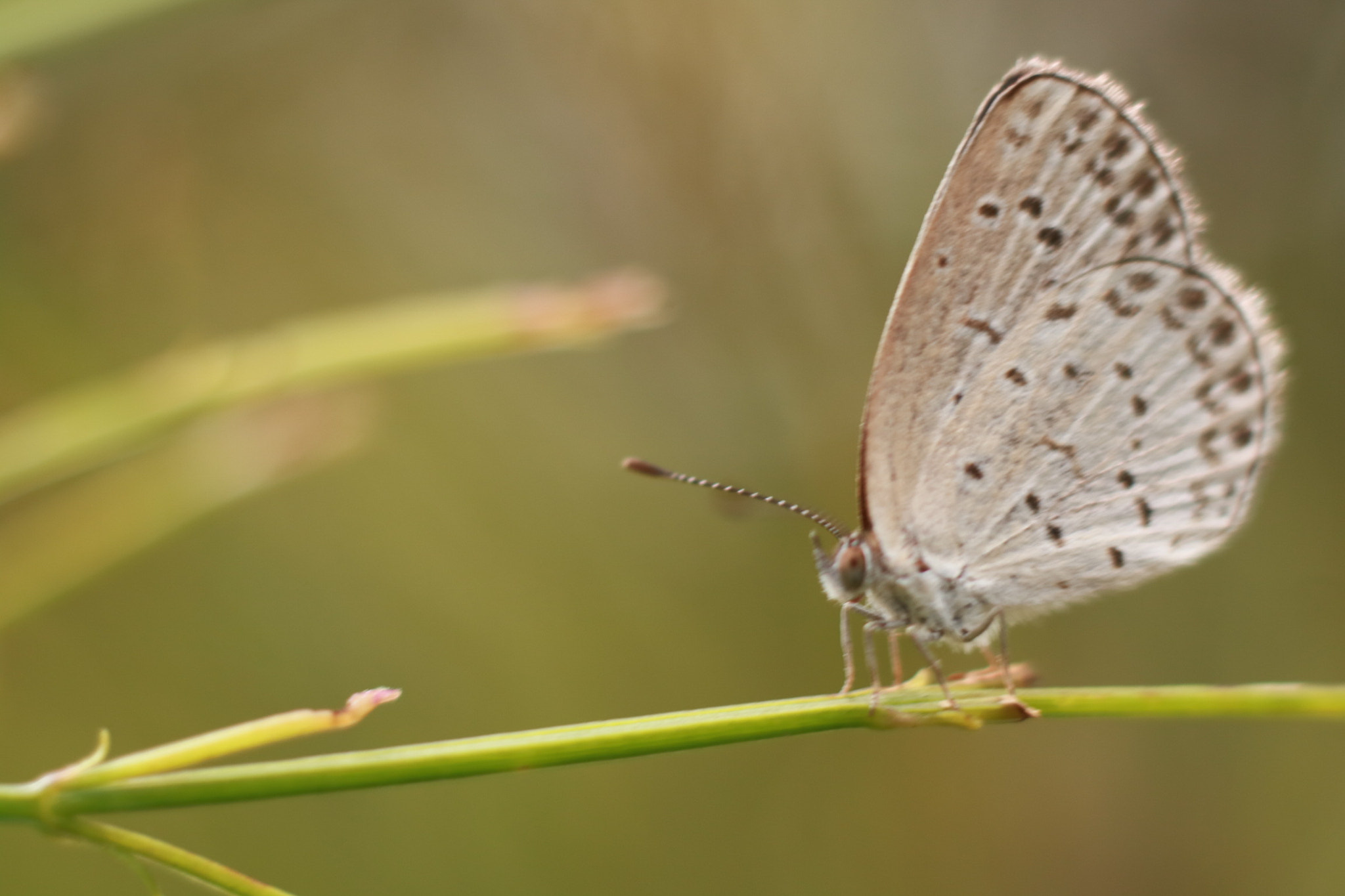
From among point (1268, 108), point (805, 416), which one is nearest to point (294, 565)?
point (805, 416)

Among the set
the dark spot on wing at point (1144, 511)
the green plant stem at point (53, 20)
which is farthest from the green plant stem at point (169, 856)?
the dark spot on wing at point (1144, 511)

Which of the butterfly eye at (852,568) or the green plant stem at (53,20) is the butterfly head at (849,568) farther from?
the green plant stem at (53,20)

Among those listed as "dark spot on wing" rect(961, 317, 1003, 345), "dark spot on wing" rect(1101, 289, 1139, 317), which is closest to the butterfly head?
"dark spot on wing" rect(961, 317, 1003, 345)

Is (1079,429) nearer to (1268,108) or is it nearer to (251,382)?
(251,382)

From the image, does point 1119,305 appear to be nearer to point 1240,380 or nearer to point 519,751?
point 1240,380

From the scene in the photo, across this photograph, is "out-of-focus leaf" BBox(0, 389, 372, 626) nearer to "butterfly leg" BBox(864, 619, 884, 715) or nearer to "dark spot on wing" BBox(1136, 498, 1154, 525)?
"butterfly leg" BBox(864, 619, 884, 715)

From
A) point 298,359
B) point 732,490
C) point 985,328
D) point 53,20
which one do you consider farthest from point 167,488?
point 985,328
